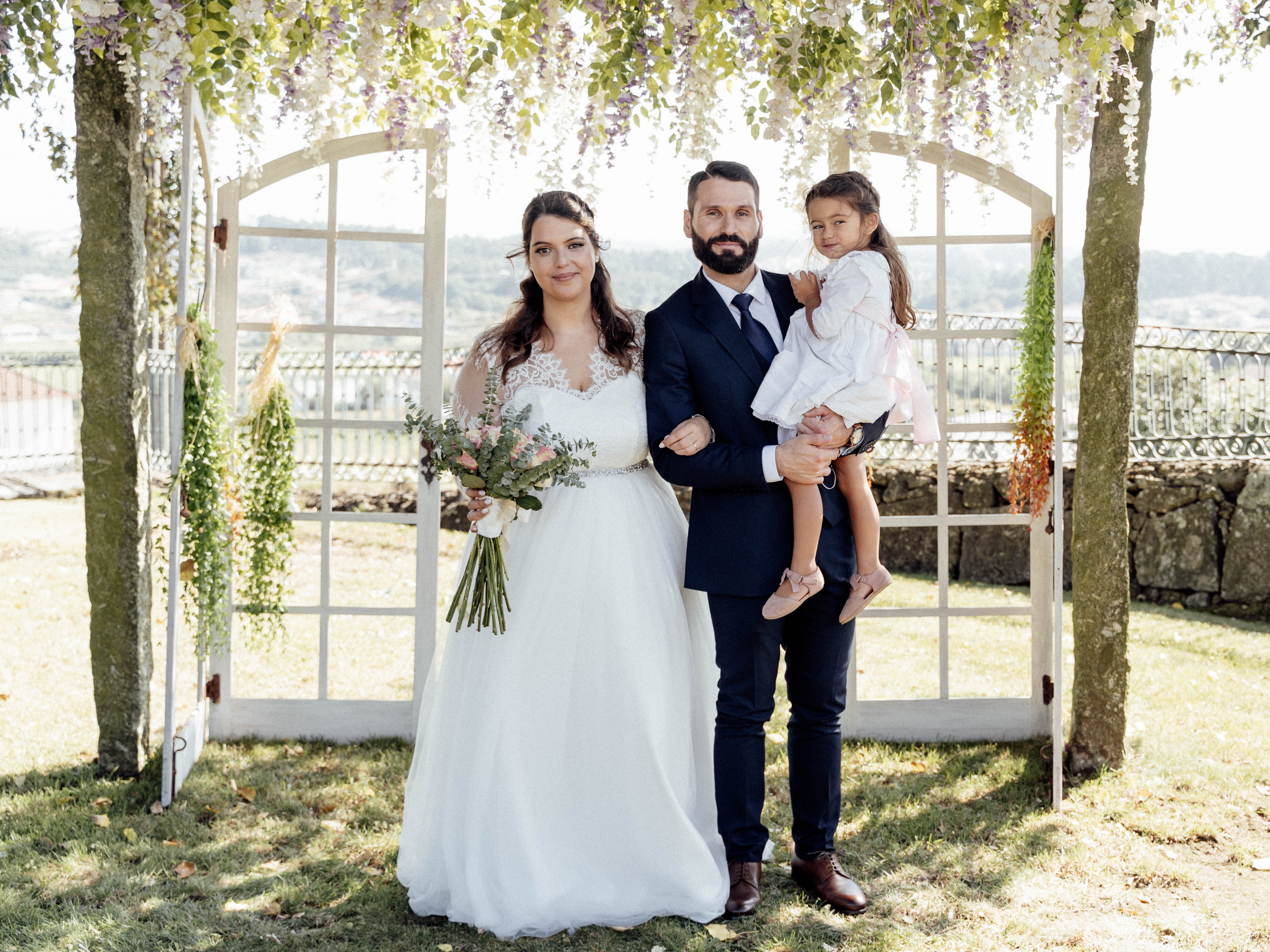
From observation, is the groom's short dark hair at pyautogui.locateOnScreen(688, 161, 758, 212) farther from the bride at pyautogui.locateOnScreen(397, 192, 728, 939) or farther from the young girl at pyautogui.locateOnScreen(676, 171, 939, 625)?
the bride at pyautogui.locateOnScreen(397, 192, 728, 939)

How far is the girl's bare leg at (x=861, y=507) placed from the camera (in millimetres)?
2973

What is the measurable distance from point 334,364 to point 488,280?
29.3m

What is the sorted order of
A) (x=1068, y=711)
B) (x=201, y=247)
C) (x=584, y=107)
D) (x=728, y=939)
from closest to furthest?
(x=728, y=939) < (x=584, y=107) < (x=1068, y=711) < (x=201, y=247)

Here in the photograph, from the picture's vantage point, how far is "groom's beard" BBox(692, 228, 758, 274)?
2941 millimetres

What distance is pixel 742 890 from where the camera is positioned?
9.68 feet

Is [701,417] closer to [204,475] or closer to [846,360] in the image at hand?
[846,360]

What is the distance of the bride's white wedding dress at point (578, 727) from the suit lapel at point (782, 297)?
1.58ft

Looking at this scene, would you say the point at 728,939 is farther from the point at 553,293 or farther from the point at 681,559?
the point at 553,293

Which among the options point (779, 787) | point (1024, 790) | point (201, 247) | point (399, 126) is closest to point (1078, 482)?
point (1024, 790)

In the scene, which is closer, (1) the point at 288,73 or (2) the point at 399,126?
(1) the point at 288,73

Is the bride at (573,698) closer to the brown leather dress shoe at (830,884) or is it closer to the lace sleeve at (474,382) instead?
the lace sleeve at (474,382)

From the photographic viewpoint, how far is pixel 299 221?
4422 mm

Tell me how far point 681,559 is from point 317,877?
156 cm

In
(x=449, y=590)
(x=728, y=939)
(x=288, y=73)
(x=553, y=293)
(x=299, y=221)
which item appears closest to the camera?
(x=728, y=939)
